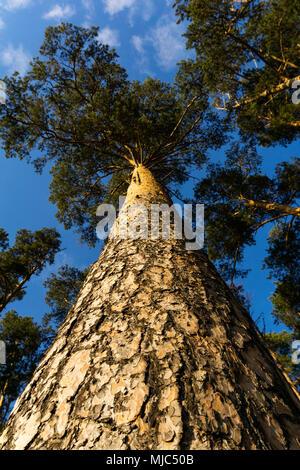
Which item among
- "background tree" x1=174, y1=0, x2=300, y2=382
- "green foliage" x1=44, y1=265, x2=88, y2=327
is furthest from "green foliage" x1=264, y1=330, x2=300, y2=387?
"green foliage" x1=44, y1=265, x2=88, y2=327

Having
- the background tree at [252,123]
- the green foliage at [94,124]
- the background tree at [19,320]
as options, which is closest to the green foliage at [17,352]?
the background tree at [19,320]

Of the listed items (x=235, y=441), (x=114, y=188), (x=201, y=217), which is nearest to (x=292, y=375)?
(x=201, y=217)

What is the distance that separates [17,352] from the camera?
30.4 feet

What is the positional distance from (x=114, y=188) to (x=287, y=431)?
26.9ft

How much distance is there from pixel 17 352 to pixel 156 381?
34.2 feet

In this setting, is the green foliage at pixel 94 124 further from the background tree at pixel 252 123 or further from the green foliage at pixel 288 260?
the green foliage at pixel 288 260

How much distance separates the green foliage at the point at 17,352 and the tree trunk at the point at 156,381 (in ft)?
28.4

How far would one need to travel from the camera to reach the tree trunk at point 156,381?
846 mm

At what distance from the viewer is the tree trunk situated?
0.85 meters

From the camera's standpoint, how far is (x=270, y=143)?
805 cm

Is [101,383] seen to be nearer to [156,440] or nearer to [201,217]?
[156,440]

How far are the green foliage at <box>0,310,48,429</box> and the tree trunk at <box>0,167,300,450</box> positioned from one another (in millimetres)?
8656

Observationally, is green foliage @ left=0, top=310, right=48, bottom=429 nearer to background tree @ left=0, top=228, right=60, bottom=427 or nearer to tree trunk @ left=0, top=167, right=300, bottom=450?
background tree @ left=0, top=228, right=60, bottom=427

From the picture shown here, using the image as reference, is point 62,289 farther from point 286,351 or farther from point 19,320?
point 286,351
